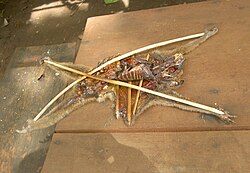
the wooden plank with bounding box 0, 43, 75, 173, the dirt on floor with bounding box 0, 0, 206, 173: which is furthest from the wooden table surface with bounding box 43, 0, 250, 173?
the dirt on floor with bounding box 0, 0, 206, 173

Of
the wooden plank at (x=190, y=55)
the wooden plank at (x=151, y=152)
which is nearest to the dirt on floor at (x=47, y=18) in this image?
the wooden plank at (x=190, y=55)

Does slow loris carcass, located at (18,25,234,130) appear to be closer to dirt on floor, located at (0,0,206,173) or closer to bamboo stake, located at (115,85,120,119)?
bamboo stake, located at (115,85,120,119)

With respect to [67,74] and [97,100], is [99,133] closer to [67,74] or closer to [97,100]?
[97,100]

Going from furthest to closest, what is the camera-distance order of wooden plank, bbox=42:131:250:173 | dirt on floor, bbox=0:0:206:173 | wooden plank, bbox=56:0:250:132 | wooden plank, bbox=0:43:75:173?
1. dirt on floor, bbox=0:0:206:173
2. wooden plank, bbox=0:43:75:173
3. wooden plank, bbox=56:0:250:132
4. wooden plank, bbox=42:131:250:173

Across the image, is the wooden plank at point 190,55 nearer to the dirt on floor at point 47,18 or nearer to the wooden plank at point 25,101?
the wooden plank at point 25,101

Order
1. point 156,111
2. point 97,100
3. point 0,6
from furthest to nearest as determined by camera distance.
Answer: point 0,6, point 97,100, point 156,111

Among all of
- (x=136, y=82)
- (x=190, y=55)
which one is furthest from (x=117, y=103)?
(x=190, y=55)

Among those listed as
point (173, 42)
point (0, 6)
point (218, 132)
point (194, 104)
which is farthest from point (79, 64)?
point (0, 6)
